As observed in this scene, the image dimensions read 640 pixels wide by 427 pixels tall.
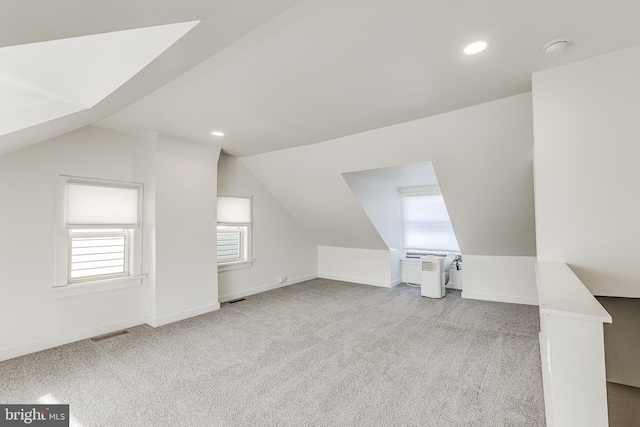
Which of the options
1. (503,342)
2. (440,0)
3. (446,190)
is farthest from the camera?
(446,190)

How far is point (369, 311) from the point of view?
13.2 feet

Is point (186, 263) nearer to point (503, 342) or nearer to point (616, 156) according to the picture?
point (503, 342)

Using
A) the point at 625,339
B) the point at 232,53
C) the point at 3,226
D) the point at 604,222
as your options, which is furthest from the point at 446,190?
the point at 3,226

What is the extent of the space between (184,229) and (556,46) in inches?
158

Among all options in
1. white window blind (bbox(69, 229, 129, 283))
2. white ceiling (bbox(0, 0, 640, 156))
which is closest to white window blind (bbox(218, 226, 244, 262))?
white window blind (bbox(69, 229, 129, 283))

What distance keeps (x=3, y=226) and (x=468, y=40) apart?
4100mm

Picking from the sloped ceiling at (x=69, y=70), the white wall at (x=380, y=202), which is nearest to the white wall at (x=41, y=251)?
the sloped ceiling at (x=69, y=70)

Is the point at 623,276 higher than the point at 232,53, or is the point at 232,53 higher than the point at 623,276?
the point at 232,53

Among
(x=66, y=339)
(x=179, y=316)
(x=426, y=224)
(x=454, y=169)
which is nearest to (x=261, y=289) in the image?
(x=179, y=316)

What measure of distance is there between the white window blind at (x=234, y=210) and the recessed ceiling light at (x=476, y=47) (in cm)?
381

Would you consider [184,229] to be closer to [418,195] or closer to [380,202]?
[380,202]

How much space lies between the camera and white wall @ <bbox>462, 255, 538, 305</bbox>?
13.7 feet

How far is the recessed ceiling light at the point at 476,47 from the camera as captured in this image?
179cm

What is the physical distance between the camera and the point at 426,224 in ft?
18.0
